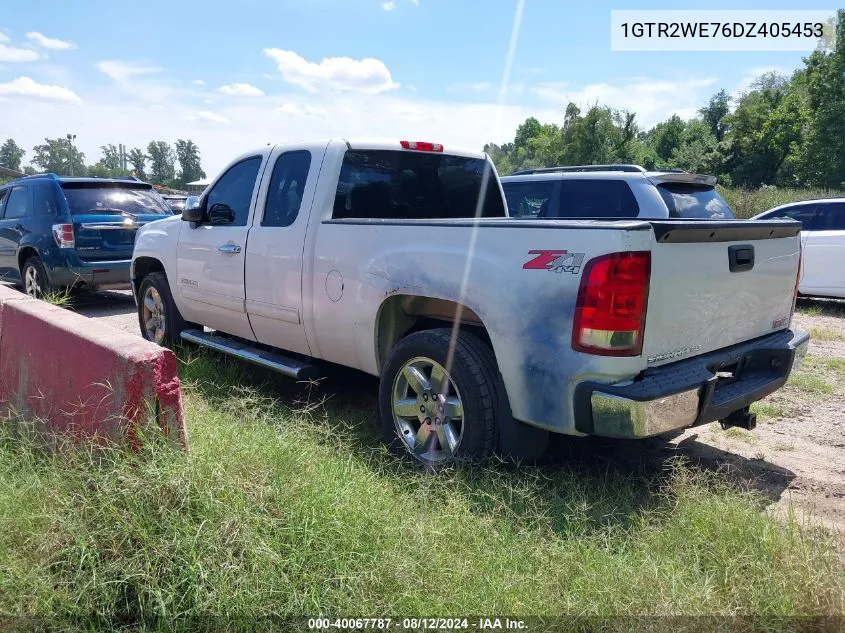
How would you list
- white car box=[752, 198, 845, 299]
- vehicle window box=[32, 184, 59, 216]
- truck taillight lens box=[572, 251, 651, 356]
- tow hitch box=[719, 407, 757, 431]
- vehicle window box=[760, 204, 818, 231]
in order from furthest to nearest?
vehicle window box=[760, 204, 818, 231], white car box=[752, 198, 845, 299], vehicle window box=[32, 184, 59, 216], tow hitch box=[719, 407, 757, 431], truck taillight lens box=[572, 251, 651, 356]

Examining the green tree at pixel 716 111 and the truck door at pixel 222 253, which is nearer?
the truck door at pixel 222 253

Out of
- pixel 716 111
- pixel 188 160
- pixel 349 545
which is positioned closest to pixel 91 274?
pixel 349 545

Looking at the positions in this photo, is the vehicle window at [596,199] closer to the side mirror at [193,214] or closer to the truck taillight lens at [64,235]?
the side mirror at [193,214]

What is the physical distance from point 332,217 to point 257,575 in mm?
2674

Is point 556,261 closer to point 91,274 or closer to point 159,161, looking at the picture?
point 91,274

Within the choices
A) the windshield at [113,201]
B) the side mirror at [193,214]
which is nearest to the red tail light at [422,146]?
the side mirror at [193,214]

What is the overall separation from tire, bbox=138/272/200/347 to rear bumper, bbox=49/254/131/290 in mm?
2772

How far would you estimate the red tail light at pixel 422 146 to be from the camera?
16.3 feet

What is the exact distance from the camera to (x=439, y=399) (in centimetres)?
371

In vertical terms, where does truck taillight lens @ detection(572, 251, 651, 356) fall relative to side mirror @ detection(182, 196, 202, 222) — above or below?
below

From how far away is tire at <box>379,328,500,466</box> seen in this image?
3.47m

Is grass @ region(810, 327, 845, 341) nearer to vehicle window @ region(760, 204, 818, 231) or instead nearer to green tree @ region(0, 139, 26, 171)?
vehicle window @ region(760, 204, 818, 231)

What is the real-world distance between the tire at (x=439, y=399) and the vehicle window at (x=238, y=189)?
220cm

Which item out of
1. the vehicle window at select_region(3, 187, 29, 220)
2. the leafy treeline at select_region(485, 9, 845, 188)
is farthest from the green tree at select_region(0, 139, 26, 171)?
the vehicle window at select_region(3, 187, 29, 220)
